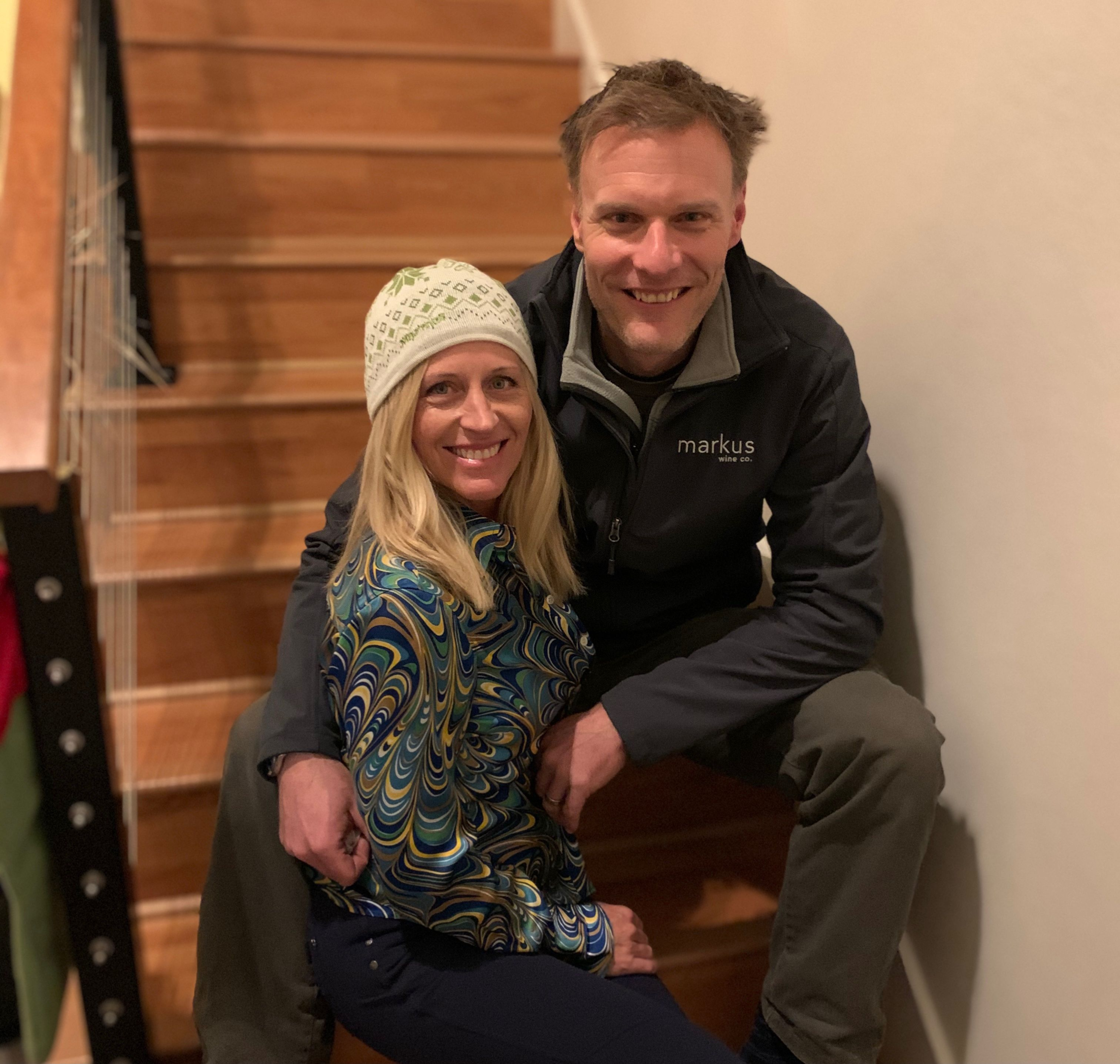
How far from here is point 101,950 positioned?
3.37 feet

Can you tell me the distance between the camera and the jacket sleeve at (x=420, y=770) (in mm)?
905

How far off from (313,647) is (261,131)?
1.39 meters

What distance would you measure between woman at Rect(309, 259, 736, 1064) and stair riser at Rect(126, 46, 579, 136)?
4.07 feet

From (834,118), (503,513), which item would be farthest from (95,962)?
(834,118)

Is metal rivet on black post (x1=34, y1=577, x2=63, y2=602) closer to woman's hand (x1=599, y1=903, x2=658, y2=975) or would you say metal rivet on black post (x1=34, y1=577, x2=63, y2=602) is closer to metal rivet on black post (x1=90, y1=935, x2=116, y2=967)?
metal rivet on black post (x1=90, y1=935, x2=116, y2=967)

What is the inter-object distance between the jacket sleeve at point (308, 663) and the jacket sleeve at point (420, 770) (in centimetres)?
6

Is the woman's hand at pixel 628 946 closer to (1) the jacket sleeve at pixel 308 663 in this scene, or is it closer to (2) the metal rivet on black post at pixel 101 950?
(1) the jacket sleeve at pixel 308 663

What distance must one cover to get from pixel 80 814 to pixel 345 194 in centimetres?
142

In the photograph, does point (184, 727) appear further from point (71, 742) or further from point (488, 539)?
point (488, 539)

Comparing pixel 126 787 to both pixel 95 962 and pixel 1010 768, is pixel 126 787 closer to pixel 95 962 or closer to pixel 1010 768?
pixel 95 962

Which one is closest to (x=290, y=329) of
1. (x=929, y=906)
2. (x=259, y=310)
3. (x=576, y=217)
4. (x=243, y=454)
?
(x=259, y=310)

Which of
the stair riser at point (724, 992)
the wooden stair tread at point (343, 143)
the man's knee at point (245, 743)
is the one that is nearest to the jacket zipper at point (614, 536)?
the man's knee at point (245, 743)

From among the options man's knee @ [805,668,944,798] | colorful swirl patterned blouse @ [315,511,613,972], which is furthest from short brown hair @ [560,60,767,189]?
man's knee @ [805,668,944,798]

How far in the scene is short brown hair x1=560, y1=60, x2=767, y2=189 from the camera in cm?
103
